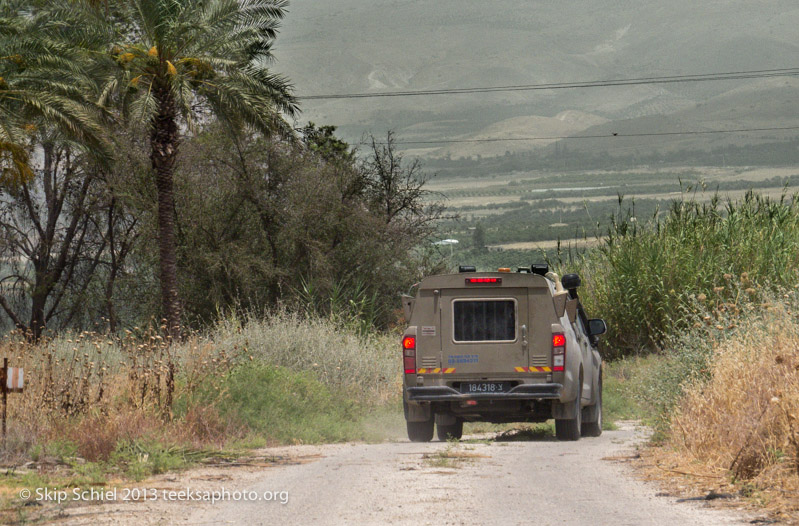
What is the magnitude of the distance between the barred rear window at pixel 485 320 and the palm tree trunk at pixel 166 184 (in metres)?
15.8

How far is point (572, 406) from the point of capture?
1562cm

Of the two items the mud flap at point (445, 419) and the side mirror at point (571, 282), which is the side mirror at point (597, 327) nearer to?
the side mirror at point (571, 282)

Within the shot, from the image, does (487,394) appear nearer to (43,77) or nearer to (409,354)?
(409,354)

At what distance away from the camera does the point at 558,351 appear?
49.2 ft

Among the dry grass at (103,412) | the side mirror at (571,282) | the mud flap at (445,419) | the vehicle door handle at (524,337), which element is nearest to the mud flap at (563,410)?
the vehicle door handle at (524,337)

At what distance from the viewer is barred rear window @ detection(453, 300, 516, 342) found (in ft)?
49.1

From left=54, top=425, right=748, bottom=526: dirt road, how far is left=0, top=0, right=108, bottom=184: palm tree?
13.8 meters

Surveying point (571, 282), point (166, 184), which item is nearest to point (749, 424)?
point (571, 282)

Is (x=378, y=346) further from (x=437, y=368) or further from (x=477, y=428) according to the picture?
(x=437, y=368)

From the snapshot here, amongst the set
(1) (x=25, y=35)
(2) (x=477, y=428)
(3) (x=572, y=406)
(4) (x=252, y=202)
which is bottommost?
(2) (x=477, y=428)

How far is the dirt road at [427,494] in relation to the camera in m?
8.80

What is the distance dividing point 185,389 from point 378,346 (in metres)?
13.4

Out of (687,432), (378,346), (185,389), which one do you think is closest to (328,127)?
(378,346)

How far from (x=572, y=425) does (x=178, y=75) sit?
1585 centimetres
